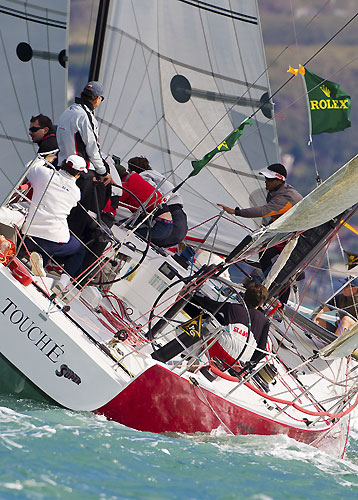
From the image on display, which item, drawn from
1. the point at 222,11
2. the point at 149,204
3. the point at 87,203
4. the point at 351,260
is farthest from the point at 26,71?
the point at 351,260

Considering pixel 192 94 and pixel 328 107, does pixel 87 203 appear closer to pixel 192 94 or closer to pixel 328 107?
pixel 328 107

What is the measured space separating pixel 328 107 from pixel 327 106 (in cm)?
1

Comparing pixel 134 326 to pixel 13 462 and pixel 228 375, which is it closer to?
pixel 228 375

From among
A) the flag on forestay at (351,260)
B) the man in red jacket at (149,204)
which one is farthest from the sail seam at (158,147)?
the man in red jacket at (149,204)

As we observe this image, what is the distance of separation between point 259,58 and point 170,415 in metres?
4.31

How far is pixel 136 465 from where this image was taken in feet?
9.50

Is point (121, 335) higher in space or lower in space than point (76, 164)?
lower

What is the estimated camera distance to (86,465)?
279cm

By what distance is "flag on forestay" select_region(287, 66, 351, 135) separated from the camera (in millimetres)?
5062

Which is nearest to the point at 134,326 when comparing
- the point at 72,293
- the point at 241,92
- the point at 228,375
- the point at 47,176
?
the point at 72,293

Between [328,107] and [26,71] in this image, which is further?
[26,71]

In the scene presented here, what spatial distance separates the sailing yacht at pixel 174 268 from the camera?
358 centimetres

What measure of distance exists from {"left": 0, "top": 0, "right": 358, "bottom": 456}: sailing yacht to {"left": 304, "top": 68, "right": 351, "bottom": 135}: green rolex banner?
12.8 inches

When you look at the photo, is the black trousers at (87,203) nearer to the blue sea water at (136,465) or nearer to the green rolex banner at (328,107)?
the blue sea water at (136,465)
